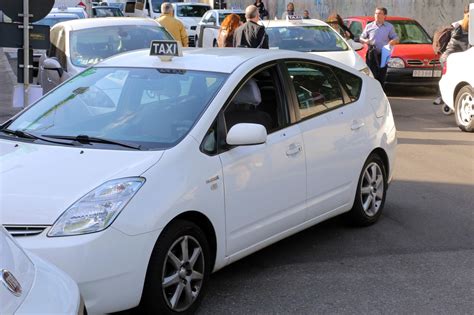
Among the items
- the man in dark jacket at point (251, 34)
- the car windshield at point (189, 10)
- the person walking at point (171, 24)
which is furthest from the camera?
the car windshield at point (189, 10)

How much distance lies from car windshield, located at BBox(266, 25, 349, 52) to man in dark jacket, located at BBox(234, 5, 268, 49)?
2083 millimetres

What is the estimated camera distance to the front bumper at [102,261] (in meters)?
3.69

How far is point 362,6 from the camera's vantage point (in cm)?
2983

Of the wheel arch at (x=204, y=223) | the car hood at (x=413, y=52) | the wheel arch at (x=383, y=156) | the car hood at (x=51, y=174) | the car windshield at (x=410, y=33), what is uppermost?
the car windshield at (x=410, y=33)

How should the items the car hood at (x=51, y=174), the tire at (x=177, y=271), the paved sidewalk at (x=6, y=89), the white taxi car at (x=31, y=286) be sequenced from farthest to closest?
the paved sidewalk at (x=6, y=89), the tire at (x=177, y=271), the car hood at (x=51, y=174), the white taxi car at (x=31, y=286)

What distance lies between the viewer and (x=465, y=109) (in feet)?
36.5

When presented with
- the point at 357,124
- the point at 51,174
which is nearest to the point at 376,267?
the point at 357,124

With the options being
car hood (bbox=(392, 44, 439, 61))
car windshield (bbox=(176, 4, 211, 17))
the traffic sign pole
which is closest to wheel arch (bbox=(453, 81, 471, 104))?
car hood (bbox=(392, 44, 439, 61))

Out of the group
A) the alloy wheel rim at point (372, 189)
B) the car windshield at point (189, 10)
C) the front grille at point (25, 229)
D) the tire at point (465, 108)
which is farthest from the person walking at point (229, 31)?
the car windshield at point (189, 10)

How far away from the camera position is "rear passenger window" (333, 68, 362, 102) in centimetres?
607

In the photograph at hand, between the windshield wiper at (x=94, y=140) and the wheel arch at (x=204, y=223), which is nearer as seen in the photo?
the wheel arch at (x=204, y=223)

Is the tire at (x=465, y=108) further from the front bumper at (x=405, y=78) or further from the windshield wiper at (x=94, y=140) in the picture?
the windshield wiper at (x=94, y=140)

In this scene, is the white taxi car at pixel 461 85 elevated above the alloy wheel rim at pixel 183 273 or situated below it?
above

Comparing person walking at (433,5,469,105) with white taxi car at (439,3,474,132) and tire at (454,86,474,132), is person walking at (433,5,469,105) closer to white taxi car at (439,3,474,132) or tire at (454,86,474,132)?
white taxi car at (439,3,474,132)
